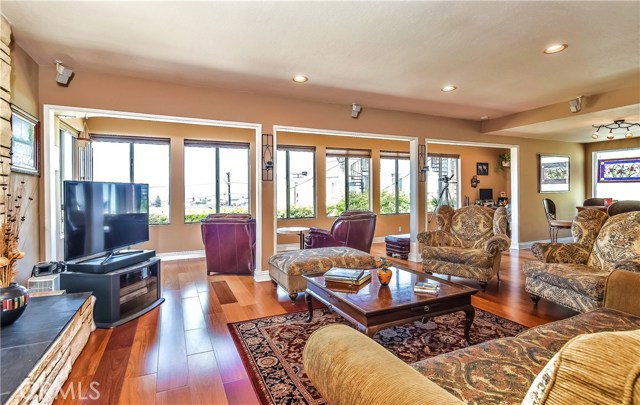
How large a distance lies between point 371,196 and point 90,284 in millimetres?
5744

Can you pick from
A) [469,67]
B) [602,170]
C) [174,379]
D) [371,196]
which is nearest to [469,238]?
[469,67]

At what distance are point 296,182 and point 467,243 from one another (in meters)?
3.71

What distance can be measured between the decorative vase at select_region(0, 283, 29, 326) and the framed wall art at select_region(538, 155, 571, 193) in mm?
8247

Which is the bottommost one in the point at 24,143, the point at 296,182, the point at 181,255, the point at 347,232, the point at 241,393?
the point at 241,393

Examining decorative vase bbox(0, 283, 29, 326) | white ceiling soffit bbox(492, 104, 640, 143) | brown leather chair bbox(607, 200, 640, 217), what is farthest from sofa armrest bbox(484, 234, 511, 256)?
decorative vase bbox(0, 283, 29, 326)

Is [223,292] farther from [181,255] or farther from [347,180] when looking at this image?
[347,180]

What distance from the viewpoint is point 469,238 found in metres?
4.40

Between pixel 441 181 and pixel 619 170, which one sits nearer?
pixel 619 170

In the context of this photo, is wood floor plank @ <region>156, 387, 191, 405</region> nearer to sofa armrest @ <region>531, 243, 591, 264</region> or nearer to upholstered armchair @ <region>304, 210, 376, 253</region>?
upholstered armchair @ <region>304, 210, 376, 253</region>

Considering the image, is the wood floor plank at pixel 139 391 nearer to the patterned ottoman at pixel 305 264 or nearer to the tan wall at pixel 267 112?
the patterned ottoman at pixel 305 264

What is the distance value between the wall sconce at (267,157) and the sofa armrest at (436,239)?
226cm

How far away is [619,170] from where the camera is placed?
7250 mm

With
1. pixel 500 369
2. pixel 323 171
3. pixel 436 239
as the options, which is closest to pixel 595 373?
pixel 500 369

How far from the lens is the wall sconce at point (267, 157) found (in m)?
4.39
